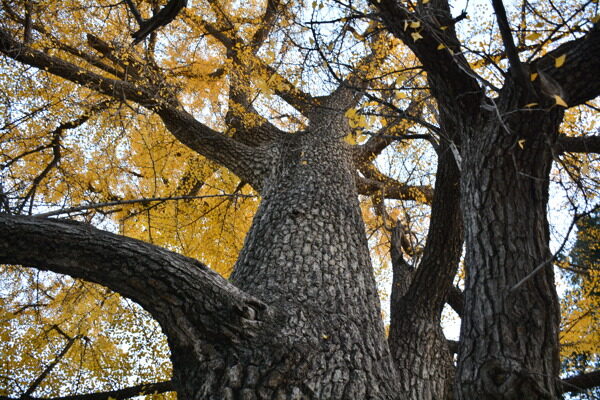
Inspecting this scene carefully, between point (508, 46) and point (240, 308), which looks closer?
point (508, 46)

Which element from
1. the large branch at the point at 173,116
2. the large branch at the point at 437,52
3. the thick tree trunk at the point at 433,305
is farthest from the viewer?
the large branch at the point at 173,116

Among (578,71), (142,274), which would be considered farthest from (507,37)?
(142,274)

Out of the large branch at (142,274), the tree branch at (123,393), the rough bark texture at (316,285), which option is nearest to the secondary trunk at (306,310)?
the rough bark texture at (316,285)

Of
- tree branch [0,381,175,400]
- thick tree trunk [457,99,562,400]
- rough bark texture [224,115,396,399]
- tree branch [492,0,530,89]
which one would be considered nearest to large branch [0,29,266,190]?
rough bark texture [224,115,396,399]

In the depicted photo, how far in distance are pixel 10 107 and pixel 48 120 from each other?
94cm

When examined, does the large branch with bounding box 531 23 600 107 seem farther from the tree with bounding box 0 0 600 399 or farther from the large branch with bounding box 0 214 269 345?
the large branch with bounding box 0 214 269 345

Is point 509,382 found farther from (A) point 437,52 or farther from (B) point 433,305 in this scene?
(B) point 433,305

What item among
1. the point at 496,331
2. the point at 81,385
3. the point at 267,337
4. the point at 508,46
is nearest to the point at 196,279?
the point at 267,337

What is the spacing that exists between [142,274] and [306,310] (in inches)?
36.5

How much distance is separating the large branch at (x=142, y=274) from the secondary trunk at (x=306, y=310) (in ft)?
0.47

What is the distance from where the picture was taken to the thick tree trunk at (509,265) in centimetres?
135

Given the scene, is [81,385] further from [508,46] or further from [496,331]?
[508,46]

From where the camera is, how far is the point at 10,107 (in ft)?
13.9

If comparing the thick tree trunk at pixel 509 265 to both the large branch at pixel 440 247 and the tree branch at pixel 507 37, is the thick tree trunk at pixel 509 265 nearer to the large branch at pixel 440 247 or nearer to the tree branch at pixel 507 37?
the tree branch at pixel 507 37
